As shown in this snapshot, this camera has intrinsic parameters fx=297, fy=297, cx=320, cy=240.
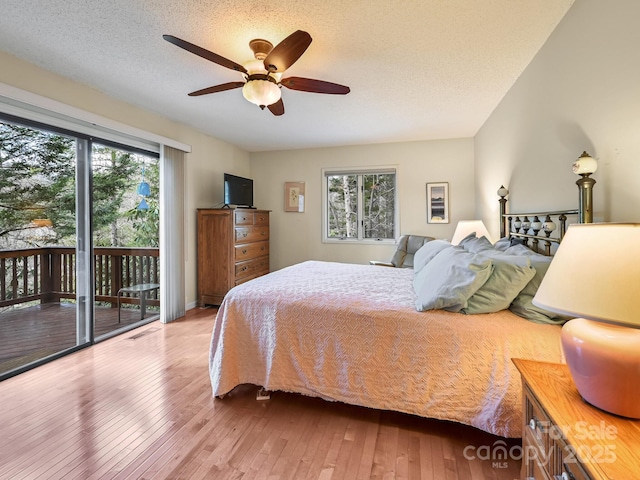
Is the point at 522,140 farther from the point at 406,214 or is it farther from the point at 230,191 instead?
the point at 230,191

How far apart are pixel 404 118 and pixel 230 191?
8.28 feet

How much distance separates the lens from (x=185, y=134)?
12.8ft

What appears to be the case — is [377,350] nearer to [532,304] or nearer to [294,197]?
[532,304]

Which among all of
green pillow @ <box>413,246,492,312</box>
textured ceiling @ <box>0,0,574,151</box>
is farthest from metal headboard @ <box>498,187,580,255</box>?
textured ceiling @ <box>0,0,574,151</box>

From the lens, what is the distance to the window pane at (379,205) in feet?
15.4

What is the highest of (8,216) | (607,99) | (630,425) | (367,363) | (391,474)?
(607,99)

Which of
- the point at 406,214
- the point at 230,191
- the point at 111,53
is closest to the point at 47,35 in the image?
the point at 111,53

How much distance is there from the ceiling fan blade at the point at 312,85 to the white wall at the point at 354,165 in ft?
8.56

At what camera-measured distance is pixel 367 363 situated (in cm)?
172

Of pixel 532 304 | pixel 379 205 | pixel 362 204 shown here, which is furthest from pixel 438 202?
pixel 532 304

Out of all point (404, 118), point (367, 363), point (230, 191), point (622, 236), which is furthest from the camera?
point (230, 191)

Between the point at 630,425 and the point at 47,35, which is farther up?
the point at 47,35

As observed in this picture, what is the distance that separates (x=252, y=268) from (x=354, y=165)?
2277 mm

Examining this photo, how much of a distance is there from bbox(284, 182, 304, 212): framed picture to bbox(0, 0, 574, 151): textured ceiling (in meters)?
1.77
